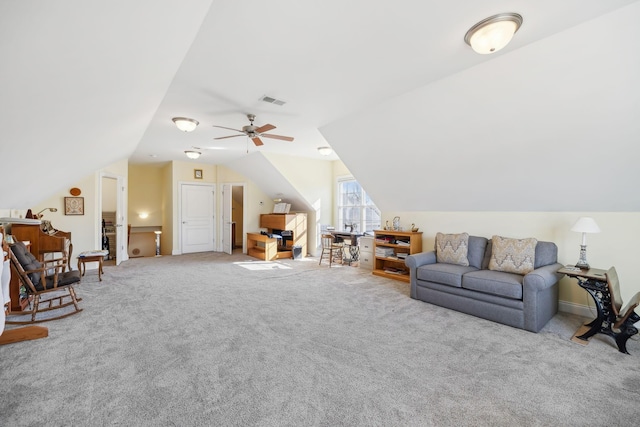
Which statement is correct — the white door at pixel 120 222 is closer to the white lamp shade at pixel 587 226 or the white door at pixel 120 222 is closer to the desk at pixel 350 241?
the desk at pixel 350 241

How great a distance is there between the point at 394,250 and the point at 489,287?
2158 millimetres

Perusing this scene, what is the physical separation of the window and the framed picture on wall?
5533mm

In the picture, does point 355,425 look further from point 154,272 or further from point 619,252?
point 154,272

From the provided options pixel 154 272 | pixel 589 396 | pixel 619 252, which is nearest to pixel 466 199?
pixel 619 252

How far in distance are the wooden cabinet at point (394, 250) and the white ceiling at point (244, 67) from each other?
120 centimetres

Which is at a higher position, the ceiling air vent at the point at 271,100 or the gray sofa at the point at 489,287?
the ceiling air vent at the point at 271,100

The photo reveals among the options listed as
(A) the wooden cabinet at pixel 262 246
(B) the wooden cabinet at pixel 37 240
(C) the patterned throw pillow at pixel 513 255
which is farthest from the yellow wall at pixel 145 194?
(C) the patterned throw pillow at pixel 513 255

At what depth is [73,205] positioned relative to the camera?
545cm

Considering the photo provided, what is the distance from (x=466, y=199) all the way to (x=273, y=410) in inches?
149

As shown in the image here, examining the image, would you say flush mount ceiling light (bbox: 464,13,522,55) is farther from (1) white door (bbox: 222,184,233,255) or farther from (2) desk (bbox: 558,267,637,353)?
(1) white door (bbox: 222,184,233,255)

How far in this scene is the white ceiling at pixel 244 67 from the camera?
1.50 metres

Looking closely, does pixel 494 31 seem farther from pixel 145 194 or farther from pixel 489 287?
pixel 145 194

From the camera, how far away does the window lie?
6602 mm

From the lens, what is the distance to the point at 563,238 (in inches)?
136
